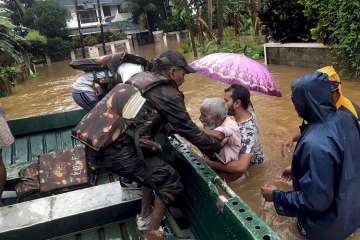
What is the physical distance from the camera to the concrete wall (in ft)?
28.5

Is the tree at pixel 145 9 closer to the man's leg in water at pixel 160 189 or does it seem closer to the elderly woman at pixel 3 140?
the elderly woman at pixel 3 140

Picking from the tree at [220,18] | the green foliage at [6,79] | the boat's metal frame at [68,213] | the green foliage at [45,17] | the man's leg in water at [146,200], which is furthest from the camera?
the green foliage at [45,17]

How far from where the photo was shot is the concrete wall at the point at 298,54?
28.5ft

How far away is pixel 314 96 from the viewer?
204 cm

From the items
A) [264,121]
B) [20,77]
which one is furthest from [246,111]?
[20,77]

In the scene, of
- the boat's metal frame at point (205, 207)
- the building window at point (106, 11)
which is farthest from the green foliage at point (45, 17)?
the boat's metal frame at point (205, 207)

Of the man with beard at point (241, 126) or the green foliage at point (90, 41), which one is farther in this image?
the green foliage at point (90, 41)

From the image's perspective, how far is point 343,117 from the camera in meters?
2.13

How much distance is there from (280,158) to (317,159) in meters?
2.73

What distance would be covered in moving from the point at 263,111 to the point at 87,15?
39.6 m

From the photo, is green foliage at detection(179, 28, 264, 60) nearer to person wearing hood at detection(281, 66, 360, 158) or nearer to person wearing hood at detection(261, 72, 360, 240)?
person wearing hood at detection(281, 66, 360, 158)

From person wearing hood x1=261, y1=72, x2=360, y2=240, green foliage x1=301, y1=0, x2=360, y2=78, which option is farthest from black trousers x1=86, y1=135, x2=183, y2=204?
green foliage x1=301, y1=0, x2=360, y2=78

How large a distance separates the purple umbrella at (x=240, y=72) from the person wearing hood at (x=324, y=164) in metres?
1.25

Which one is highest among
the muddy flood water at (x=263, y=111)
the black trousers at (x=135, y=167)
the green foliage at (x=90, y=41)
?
the green foliage at (x=90, y=41)
